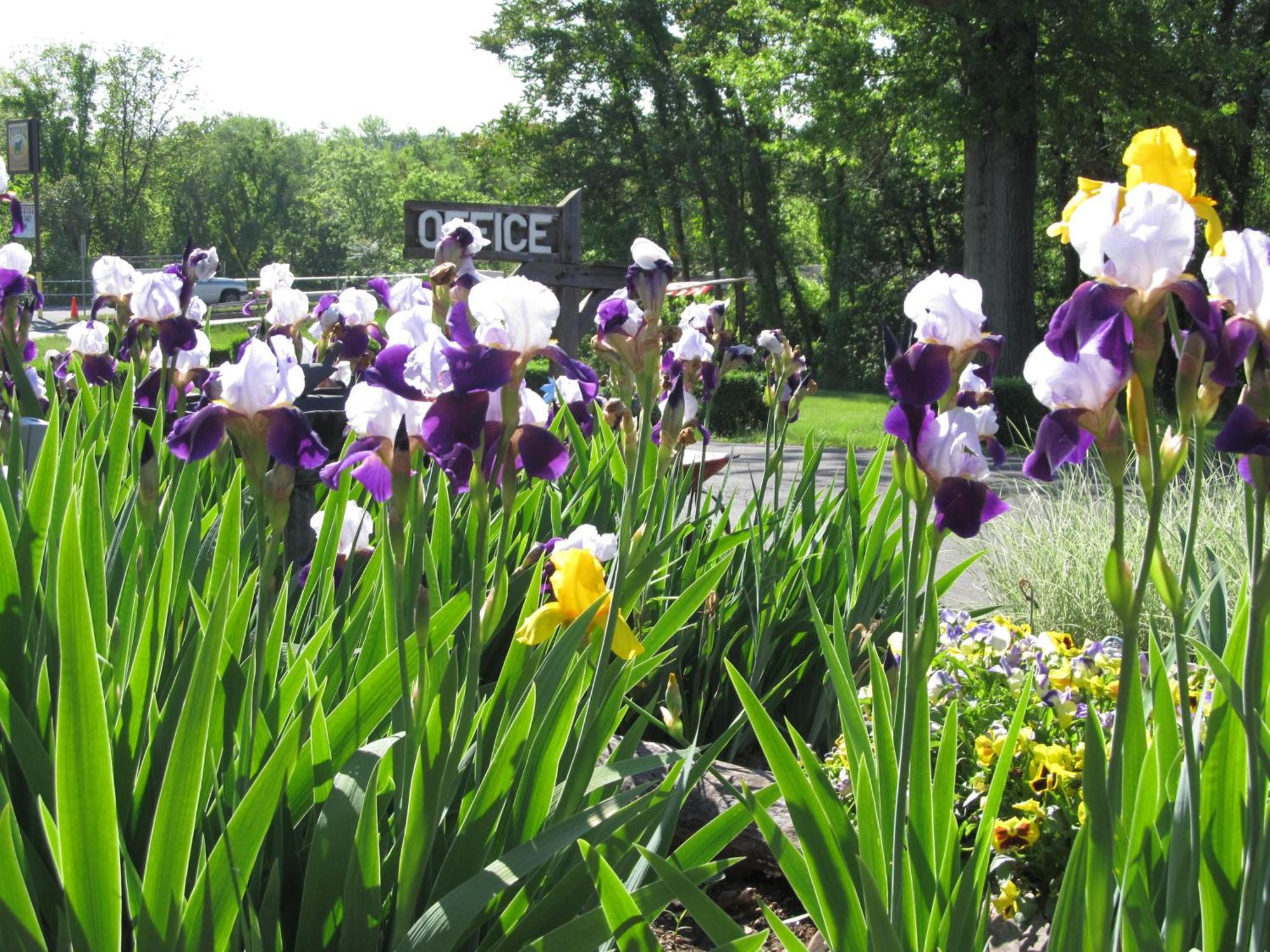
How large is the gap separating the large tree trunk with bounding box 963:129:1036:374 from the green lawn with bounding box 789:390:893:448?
1706 mm

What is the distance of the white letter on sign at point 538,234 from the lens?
23.2 feet

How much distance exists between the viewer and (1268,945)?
117 centimetres

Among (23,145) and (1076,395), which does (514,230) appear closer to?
(23,145)

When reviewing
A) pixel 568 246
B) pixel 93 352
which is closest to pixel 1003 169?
pixel 568 246

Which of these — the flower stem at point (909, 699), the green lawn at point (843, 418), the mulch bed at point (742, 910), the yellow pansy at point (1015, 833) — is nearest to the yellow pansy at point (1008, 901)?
the yellow pansy at point (1015, 833)

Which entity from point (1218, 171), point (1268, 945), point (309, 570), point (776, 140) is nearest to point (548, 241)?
point (309, 570)

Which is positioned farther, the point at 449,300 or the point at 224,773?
the point at 449,300

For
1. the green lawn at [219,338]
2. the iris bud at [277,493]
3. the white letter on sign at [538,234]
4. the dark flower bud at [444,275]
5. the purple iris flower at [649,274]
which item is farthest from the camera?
the green lawn at [219,338]

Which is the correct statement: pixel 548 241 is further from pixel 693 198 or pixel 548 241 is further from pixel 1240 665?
pixel 693 198

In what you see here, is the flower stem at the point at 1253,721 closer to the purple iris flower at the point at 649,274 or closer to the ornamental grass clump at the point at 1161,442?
the ornamental grass clump at the point at 1161,442

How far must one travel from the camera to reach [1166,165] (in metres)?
1.14

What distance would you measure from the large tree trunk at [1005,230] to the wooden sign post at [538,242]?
692 centimetres

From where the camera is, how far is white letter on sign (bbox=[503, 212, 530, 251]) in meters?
6.94

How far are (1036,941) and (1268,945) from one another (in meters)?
0.71
